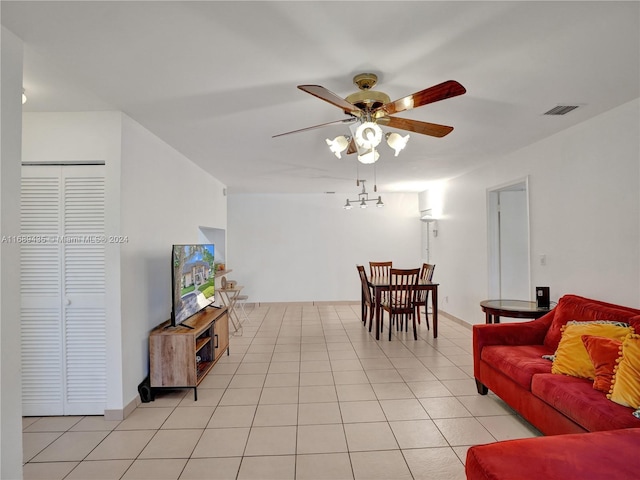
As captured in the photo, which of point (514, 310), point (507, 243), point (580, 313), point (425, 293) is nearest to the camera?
point (580, 313)

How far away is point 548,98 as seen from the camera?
2.53 m

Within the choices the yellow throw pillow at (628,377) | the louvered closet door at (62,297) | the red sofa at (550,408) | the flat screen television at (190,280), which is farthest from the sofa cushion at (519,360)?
the louvered closet door at (62,297)

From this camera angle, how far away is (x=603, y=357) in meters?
2.08

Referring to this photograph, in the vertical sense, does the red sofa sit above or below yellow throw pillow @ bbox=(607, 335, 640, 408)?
below

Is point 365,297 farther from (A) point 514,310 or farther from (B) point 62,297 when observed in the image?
(B) point 62,297

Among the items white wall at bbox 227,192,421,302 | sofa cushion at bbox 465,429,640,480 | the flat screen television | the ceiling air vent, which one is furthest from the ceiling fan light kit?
white wall at bbox 227,192,421,302

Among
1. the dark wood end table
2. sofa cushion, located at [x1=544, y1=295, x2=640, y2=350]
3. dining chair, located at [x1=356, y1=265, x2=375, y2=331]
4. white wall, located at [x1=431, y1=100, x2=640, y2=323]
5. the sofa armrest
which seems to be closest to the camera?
sofa cushion, located at [x1=544, y1=295, x2=640, y2=350]

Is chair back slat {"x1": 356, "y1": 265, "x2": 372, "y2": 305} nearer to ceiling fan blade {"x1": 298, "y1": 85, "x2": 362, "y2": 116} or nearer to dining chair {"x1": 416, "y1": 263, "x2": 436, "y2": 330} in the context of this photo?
dining chair {"x1": 416, "y1": 263, "x2": 436, "y2": 330}

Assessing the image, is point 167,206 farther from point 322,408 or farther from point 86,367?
point 322,408

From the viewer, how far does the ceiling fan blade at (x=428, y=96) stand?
1.69 metres

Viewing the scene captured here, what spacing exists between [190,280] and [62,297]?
41.3 inches

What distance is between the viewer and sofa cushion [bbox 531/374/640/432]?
1789mm

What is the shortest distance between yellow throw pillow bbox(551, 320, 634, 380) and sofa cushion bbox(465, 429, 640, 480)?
65 cm

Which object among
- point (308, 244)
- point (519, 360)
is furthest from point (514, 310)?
point (308, 244)
